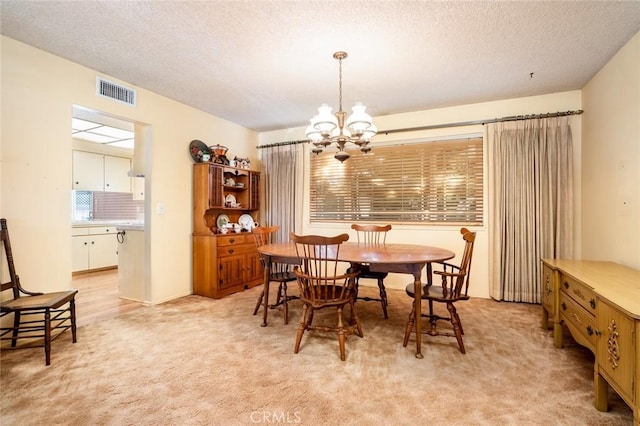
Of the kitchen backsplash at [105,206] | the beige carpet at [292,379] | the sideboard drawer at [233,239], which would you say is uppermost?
the kitchen backsplash at [105,206]

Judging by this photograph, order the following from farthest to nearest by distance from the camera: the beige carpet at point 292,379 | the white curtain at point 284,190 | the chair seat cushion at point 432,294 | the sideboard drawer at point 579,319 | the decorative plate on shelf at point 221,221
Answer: the white curtain at point 284,190 < the decorative plate on shelf at point 221,221 < the chair seat cushion at point 432,294 < the sideboard drawer at point 579,319 < the beige carpet at point 292,379

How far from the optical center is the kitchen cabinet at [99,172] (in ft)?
17.1

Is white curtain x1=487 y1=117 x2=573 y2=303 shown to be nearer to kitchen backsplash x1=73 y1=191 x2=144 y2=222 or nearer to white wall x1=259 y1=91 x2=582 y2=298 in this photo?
white wall x1=259 y1=91 x2=582 y2=298

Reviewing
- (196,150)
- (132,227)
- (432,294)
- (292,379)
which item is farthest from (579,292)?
(132,227)

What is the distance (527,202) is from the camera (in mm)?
3412

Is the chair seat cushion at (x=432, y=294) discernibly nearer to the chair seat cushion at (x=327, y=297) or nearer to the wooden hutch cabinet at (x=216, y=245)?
the chair seat cushion at (x=327, y=297)

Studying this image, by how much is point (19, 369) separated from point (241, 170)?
3.04m

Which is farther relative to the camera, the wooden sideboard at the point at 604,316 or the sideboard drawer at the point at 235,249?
the sideboard drawer at the point at 235,249

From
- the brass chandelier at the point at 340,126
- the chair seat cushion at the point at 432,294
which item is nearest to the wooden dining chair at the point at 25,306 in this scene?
the brass chandelier at the point at 340,126

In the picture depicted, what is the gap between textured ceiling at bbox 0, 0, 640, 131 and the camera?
200cm

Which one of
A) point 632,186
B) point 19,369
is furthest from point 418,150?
point 19,369

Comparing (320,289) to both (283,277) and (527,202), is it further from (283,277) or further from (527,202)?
(527,202)

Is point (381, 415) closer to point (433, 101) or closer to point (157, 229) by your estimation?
point (157, 229)

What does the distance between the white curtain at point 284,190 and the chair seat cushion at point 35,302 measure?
278cm
